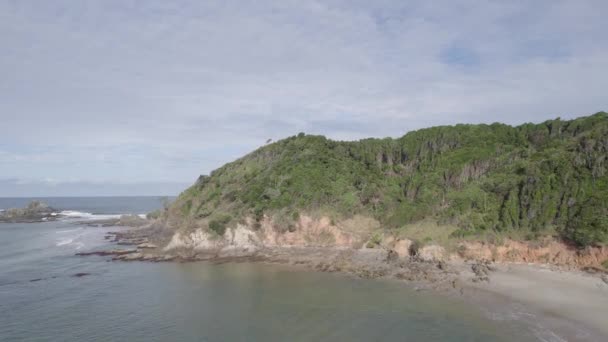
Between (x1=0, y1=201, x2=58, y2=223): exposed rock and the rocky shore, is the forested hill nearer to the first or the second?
the rocky shore

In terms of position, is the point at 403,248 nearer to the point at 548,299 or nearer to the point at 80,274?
the point at 548,299

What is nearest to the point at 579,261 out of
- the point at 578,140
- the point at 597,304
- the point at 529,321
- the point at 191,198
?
the point at 597,304

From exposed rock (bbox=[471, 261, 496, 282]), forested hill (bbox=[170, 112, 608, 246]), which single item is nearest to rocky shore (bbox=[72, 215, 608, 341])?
exposed rock (bbox=[471, 261, 496, 282])

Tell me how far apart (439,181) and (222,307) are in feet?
108

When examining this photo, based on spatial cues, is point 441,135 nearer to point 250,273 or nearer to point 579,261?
point 579,261

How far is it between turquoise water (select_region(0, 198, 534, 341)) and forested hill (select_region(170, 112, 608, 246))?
1328 cm

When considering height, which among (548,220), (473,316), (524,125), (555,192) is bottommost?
(473,316)

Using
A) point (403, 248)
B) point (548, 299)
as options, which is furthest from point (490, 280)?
point (403, 248)

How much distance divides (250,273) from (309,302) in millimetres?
12188

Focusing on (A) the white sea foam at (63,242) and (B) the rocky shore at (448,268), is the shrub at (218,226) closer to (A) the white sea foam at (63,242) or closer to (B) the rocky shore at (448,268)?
(B) the rocky shore at (448,268)

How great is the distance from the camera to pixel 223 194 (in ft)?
207

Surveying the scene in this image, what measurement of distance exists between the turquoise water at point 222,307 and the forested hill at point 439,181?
13281mm

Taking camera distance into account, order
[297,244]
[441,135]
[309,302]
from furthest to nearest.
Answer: [441,135] < [297,244] < [309,302]

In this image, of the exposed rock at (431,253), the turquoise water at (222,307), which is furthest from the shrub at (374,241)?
the turquoise water at (222,307)
